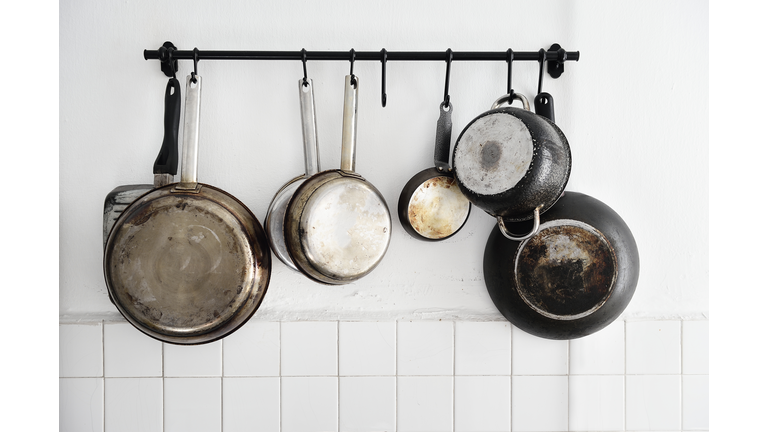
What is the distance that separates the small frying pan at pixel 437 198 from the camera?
31.5 inches

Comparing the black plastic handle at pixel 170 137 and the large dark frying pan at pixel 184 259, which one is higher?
the black plastic handle at pixel 170 137

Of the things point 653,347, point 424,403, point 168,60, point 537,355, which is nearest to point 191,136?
point 168,60

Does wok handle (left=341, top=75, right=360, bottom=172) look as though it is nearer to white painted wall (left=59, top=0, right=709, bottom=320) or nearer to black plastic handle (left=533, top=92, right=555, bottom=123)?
white painted wall (left=59, top=0, right=709, bottom=320)

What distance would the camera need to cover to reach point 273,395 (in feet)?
2.80

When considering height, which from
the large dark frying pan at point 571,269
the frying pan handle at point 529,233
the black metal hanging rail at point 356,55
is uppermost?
the black metal hanging rail at point 356,55

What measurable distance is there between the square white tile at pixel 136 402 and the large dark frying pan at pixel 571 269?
80 centimetres

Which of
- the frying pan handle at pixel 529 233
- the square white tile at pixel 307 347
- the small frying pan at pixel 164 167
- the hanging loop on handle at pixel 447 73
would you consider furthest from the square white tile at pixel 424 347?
the small frying pan at pixel 164 167

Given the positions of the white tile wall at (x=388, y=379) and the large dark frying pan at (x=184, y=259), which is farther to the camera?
the white tile wall at (x=388, y=379)

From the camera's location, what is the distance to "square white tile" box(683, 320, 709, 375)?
2.87 ft

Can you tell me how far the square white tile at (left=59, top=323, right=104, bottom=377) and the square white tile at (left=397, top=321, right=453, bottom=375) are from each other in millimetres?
671

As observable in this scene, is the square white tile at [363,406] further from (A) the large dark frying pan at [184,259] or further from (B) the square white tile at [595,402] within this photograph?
(B) the square white tile at [595,402]

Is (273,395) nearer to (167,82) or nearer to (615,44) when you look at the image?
(167,82)

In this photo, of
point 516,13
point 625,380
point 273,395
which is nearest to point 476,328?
point 625,380

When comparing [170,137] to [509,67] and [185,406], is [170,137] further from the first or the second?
[509,67]
